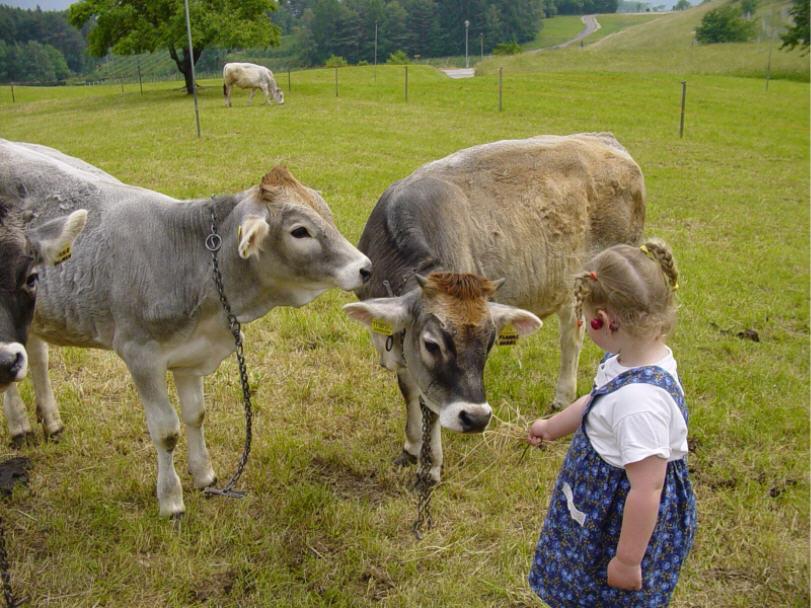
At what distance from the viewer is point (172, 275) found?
405 cm

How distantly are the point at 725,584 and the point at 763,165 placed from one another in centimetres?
1739

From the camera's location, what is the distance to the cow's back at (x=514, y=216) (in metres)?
4.67

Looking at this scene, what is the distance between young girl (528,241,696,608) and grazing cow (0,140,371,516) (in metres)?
1.57

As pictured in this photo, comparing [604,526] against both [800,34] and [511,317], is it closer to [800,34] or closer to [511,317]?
[511,317]

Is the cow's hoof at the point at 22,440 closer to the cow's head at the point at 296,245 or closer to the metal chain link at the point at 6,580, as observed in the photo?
the metal chain link at the point at 6,580

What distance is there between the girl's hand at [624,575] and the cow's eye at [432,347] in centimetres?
144

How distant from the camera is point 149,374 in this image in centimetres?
402

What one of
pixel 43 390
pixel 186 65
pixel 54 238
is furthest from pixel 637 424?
pixel 186 65

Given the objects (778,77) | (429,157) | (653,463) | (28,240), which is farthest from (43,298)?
(778,77)

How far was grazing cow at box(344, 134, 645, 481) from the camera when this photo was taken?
3.66 m

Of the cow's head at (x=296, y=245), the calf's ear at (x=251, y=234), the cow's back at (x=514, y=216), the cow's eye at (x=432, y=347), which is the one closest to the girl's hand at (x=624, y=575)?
the cow's eye at (x=432, y=347)

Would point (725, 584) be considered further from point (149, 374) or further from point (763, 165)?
point (763, 165)

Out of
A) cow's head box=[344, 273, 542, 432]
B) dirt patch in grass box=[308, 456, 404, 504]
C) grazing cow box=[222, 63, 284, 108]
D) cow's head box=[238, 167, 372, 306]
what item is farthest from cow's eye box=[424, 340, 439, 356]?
grazing cow box=[222, 63, 284, 108]

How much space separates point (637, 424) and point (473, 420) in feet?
3.82
